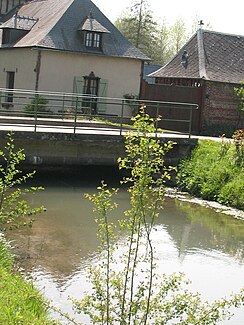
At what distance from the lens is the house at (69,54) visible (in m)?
28.3

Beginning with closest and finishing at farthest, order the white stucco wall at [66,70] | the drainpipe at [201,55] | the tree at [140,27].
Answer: the drainpipe at [201,55], the white stucco wall at [66,70], the tree at [140,27]

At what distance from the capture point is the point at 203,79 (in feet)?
81.8

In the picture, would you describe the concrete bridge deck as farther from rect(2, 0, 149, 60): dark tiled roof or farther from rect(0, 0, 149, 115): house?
rect(2, 0, 149, 60): dark tiled roof

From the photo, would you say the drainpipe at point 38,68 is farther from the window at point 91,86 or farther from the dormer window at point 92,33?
the dormer window at point 92,33

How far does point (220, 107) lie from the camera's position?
25.5 metres

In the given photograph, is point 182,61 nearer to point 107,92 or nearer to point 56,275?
point 107,92

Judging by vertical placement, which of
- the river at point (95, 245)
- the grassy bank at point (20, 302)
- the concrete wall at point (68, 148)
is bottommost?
the river at point (95, 245)

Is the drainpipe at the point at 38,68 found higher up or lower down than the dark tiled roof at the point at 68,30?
lower down

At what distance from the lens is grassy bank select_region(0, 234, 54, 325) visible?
6.78 meters

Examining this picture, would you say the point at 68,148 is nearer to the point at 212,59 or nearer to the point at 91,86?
the point at 212,59

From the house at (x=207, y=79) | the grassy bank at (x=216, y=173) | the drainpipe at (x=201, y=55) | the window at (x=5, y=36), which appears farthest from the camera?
the window at (x=5, y=36)

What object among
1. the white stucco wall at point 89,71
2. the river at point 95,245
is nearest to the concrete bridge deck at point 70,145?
the river at point 95,245

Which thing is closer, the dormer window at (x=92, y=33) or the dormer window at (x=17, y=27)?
the dormer window at (x=92, y=33)

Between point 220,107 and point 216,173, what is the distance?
8.20m
